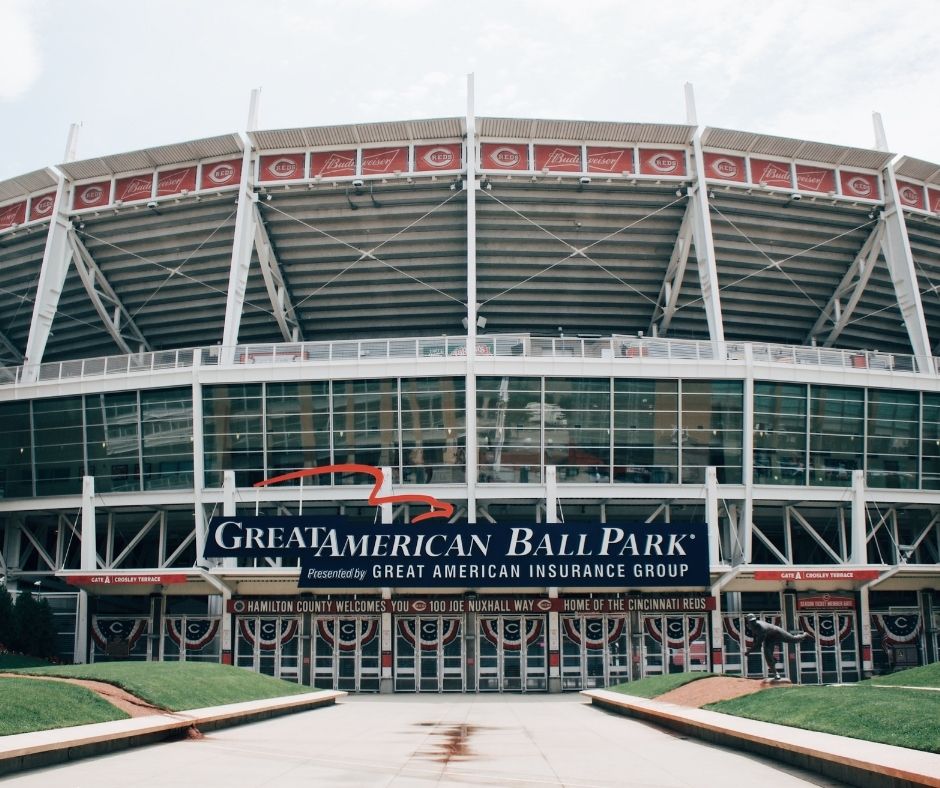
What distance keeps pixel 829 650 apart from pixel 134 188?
41.2 metres

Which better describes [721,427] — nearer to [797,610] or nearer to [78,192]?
[797,610]

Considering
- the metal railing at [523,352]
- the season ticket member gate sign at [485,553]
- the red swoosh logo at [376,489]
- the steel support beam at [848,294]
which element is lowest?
the season ticket member gate sign at [485,553]

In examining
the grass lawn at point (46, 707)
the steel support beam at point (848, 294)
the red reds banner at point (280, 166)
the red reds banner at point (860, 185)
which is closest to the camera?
the grass lawn at point (46, 707)

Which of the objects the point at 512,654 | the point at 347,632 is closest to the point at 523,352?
the point at 512,654

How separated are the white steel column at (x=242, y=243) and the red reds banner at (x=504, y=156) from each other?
1163 cm

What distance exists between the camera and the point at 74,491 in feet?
137

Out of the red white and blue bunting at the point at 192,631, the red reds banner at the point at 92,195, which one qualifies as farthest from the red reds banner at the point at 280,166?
the red white and blue bunting at the point at 192,631

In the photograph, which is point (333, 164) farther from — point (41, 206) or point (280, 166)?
point (41, 206)

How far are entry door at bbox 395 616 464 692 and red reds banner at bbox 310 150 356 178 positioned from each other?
21888mm

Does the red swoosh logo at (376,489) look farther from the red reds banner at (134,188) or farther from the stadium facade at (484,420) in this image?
the red reds banner at (134,188)

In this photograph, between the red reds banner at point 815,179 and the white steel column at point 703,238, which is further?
the red reds banner at point 815,179

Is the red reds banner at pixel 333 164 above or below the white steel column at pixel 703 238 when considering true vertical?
above

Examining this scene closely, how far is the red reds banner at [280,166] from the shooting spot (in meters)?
43.7

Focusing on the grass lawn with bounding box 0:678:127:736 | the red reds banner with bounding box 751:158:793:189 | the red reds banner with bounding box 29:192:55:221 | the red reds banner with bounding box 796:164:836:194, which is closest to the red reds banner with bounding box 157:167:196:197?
the red reds banner with bounding box 29:192:55:221
